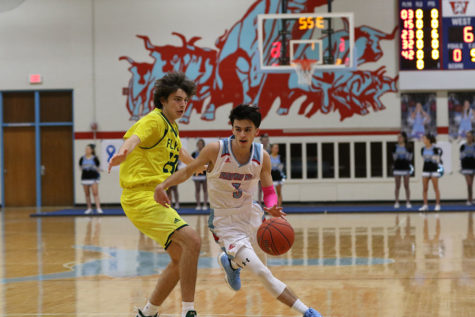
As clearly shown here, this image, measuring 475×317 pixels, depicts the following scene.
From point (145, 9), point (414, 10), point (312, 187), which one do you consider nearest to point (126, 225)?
point (312, 187)

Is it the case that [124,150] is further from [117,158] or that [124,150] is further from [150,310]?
[150,310]

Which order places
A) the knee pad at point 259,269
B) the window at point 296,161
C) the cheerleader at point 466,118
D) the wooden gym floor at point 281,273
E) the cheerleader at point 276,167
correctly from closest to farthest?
1. the knee pad at point 259,269
2. the wooden gym floor at point 281,273
3. the cheerleader at point 276,167
4. the cheerleader at point 466,118
5. the window at point 296,161

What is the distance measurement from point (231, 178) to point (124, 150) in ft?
2.59

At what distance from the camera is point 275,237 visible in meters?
4.39

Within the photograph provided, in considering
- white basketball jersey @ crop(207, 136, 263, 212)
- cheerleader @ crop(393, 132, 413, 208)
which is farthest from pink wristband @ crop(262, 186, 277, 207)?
cheerleader @ crop(393, 132, 413, 208)

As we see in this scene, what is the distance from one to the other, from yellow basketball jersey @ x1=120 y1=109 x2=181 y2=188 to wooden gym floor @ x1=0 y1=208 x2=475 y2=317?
3.93ft

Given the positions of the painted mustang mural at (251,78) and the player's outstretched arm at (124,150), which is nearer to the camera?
the player's outstretched arm at (124,150)

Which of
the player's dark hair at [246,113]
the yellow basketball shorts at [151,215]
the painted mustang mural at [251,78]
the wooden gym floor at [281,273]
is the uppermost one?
the painted mustang mural at [251,78]

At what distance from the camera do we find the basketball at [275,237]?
439 centimetres

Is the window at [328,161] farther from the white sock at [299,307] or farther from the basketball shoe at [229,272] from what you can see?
the white sock at [299,307]

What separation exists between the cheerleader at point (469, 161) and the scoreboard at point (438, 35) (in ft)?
6.50

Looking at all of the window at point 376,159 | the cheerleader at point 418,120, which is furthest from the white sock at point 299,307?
the cheerleader at point 418,120

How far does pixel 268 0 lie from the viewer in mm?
17938

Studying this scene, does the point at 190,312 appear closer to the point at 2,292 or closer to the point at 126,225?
the point at 2,292
